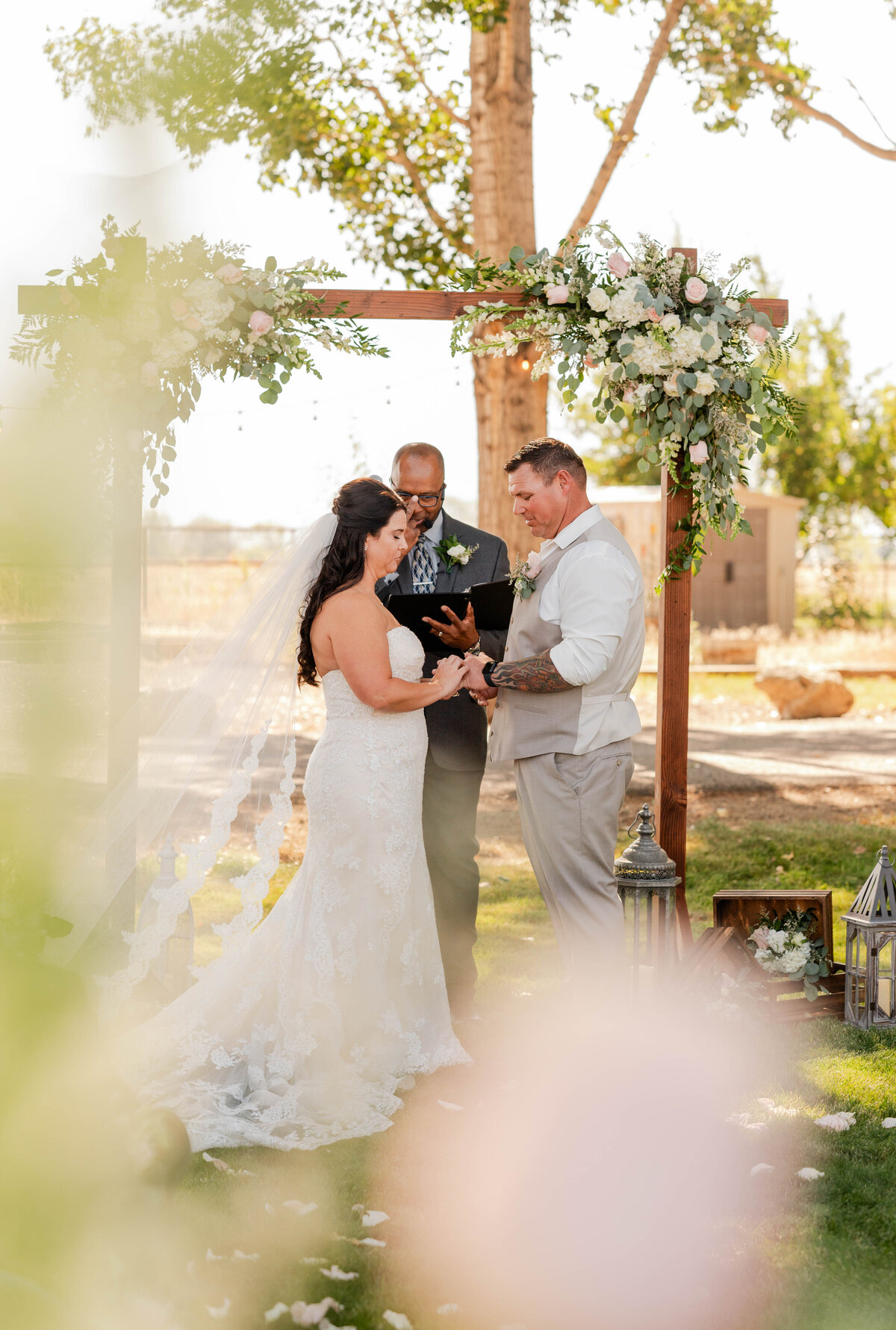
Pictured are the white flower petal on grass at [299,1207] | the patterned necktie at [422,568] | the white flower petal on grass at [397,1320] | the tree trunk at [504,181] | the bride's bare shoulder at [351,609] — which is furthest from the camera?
the tree trunk at [504,181]

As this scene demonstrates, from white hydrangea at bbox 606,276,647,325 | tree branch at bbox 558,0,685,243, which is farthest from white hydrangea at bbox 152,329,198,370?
tree branch at bbox 558,0,685,243

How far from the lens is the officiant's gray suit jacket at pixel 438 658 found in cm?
434

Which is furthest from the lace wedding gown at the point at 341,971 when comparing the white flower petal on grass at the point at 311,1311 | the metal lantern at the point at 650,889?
the white flower petal on grass at the point at 311,1311

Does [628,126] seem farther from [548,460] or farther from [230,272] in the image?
[230,272]

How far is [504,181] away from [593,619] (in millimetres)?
6677

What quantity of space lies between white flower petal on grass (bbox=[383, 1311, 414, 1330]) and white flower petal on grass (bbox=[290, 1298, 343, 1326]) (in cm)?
11

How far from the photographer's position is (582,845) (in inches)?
155

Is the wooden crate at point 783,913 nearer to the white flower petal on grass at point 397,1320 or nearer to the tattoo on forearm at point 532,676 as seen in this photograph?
the tattoo on forearm at point 532,676

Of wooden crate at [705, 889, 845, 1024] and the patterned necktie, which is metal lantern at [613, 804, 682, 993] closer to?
wooden crate at [705, 889, 845, 1024]

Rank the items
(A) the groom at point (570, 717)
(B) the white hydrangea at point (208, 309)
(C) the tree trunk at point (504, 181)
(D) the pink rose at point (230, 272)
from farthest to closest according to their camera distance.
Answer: (C) the tree trunk at point (504, 181)
(A) the groom at point (570, 717)
(B) the white hydrangea at point (208, 309)
(D) the pink rose at point (230, 272)

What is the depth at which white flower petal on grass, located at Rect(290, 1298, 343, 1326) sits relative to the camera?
2.38 meters

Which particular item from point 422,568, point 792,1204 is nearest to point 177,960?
point 422,568

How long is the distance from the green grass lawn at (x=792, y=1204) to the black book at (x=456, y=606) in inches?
45.7

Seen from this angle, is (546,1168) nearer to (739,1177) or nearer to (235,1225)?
(739,1177)
